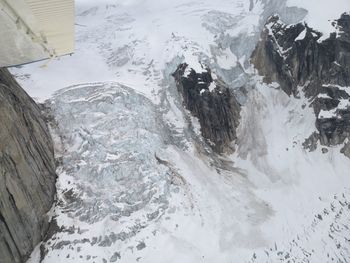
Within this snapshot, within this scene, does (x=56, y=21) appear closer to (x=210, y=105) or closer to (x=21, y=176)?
(x=21, y=176)

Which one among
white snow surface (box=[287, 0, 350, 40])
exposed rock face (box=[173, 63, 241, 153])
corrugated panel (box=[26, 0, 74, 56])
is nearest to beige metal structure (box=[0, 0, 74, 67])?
corrugated panel (box=[26, 0, 74, 56])

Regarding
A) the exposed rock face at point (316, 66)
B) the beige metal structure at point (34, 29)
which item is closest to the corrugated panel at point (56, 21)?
the beige metal structure at point (34, 29)

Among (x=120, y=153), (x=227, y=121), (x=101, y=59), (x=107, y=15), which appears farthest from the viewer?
(x=107, y=15)

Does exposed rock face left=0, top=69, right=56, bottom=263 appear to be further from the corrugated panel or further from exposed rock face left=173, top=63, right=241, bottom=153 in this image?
exposed rock face left=173, top=63, right=241, bottom=153

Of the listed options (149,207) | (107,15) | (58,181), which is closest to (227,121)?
(149,207)

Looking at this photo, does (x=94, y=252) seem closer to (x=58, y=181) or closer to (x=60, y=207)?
(x=60, y=207)

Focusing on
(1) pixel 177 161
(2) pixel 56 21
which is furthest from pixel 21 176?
(2) pixel 56 21

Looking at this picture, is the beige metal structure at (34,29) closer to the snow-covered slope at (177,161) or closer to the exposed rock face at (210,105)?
the snow-covered slope at (177,161)
